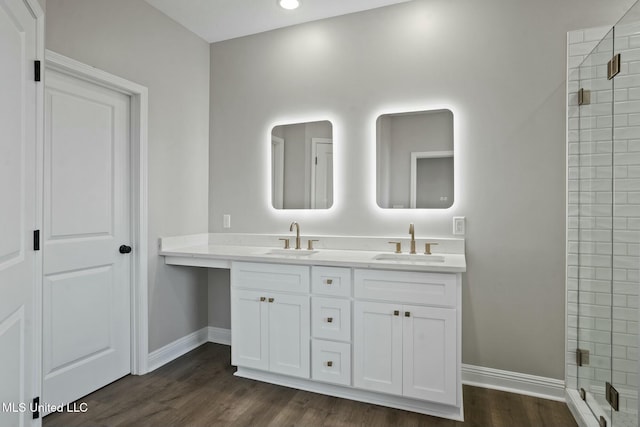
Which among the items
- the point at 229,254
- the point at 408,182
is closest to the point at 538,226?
the point at 408,182

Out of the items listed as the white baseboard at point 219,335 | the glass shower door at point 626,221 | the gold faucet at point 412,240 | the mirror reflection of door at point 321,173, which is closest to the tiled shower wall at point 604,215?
the glass shower door at point 626,221

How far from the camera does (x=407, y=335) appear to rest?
211 cm

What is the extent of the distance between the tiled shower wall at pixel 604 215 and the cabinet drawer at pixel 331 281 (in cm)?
137

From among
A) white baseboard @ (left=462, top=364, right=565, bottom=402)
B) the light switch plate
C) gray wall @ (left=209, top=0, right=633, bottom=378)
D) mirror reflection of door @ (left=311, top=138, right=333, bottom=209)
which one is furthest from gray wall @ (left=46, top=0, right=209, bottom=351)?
white baseboard @ (left=462, top=364, right=565, bottom=402)

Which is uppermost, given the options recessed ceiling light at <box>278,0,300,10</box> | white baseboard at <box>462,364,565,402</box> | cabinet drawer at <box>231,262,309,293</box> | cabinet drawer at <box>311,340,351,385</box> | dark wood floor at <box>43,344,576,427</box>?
recessed ceiling light at <box>278,0,300,10</box>

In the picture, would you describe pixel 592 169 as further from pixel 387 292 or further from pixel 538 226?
pixel 387 292

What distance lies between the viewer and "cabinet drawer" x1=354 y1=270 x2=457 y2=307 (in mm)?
2037

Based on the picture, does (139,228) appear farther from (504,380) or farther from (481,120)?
(504,380)

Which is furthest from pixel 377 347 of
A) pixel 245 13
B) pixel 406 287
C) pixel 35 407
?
pixel 245 13

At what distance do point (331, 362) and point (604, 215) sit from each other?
175 centimetres

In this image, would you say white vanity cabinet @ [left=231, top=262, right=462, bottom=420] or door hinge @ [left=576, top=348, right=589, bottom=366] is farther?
door hinge @ [left=576, top=348, right=589, bottom=366]

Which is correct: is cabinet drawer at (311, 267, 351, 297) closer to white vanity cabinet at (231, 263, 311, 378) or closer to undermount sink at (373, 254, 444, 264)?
white vanity cabinet at (231, 263, 311, 378)

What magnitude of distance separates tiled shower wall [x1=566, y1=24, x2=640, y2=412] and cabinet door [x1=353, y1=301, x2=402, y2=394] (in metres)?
1.06

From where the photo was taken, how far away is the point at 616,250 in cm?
185
